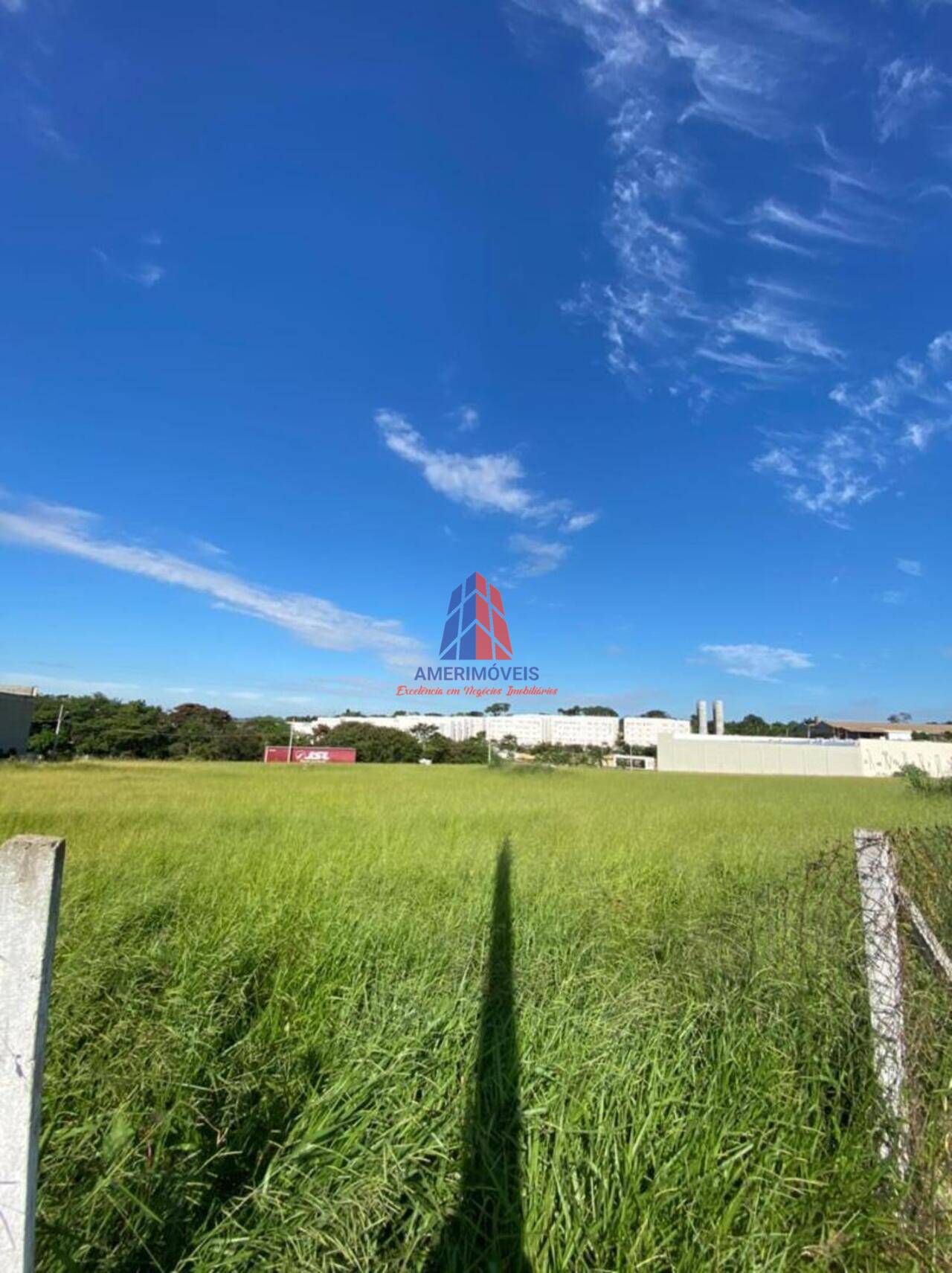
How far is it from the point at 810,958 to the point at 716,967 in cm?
40

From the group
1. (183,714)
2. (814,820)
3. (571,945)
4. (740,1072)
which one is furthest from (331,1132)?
(183,714)

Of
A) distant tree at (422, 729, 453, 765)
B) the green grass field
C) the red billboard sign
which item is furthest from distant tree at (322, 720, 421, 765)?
the green grass field

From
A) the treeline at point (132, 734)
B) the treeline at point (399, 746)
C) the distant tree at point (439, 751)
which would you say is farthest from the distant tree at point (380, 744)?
the treeline at point (132, 734)

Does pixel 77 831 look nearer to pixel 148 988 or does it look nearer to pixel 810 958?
pixel 148 988

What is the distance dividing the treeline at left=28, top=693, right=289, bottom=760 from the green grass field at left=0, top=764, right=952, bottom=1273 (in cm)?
4323

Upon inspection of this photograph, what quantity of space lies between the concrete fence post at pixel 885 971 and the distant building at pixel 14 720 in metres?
44.7

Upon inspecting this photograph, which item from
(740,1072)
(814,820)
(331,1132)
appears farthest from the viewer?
(814,820)

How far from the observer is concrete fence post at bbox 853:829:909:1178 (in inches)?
70.2

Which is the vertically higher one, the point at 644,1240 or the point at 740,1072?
the point at 740,1072

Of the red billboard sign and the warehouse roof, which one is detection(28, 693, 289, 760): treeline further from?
the warehouse roof

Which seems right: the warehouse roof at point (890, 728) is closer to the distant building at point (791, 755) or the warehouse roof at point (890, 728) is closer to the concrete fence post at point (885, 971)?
the distant building at point (791, 755)

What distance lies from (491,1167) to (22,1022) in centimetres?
156

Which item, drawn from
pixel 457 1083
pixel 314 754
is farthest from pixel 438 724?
pixel 457 1083

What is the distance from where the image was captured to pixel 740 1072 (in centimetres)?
214
